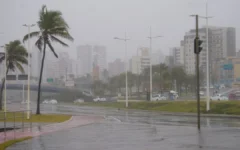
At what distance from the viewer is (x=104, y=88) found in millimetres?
115688

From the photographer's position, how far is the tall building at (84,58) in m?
182

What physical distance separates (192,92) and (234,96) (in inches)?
1847

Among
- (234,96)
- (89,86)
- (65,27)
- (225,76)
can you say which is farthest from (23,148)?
(89,86)

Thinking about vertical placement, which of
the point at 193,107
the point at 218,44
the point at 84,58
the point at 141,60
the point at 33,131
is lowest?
the point at 33,131

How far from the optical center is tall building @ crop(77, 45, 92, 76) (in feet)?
599

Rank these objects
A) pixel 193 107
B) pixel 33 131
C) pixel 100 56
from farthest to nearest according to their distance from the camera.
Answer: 1. pixel 100 56
2. pixel 193 107
3. pixel 33 131

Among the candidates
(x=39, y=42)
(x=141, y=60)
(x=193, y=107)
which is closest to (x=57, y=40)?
(x=39, y=42)

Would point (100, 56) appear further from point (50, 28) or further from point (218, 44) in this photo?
point (50, 28)

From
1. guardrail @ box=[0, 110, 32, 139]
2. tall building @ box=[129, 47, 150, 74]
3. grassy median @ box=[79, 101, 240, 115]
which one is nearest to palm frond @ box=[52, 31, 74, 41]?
guardrail @ box=[0, 110, 32, 139]

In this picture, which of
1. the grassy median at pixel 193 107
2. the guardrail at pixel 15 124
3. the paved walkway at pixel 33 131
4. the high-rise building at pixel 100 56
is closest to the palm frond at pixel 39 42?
the guardrail at pixel 15 124

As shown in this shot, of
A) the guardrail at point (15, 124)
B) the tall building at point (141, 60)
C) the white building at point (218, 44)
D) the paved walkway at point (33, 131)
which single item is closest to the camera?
the paved walkway at point (33, 131)

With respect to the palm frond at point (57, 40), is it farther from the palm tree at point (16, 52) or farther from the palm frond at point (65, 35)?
the palm tree at point (16, 52)

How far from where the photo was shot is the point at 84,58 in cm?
18575

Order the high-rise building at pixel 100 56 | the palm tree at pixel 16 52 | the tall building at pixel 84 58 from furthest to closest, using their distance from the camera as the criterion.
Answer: the high-rise building at pixel 100 56 → the tall building at pixel 84 58 → the palm tree at pixel 16 52
